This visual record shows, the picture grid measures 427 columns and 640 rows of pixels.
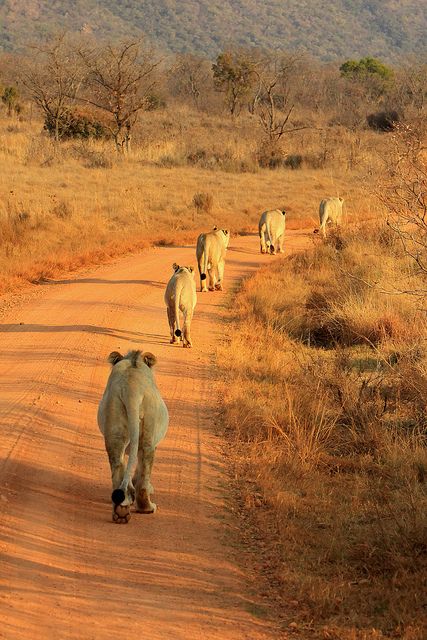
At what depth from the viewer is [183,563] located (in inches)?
231

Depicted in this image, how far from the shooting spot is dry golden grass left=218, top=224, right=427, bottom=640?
5.61 m

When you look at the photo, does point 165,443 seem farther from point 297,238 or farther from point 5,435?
point 297,238

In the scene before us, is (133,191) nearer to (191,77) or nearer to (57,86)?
(57,86)

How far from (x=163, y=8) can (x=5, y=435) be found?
147235mm

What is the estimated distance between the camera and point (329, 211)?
2147 cm

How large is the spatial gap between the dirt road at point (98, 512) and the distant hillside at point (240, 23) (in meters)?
126

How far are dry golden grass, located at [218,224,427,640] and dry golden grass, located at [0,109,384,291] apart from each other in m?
5.14

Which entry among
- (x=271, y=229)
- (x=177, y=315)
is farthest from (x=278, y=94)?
(x=177, y=315)

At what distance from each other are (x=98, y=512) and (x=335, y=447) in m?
2.74

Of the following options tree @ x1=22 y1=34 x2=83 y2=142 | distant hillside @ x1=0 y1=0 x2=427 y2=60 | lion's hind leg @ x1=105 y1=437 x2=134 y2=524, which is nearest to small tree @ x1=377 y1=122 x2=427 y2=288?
lion's hind leg @ x1=105 y1=437 x2=134 y2=524

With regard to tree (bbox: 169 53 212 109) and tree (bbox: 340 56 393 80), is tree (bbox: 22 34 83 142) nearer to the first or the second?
tree (bbox: 169 53 212 109)

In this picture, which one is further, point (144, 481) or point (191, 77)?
point (191, 77)

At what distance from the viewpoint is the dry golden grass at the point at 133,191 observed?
63.3 feet

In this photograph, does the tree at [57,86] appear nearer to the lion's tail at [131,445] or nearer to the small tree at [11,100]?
the small tree at [11,100]
